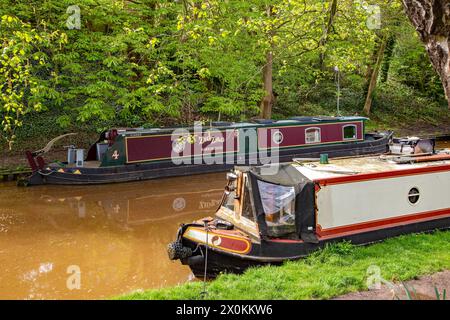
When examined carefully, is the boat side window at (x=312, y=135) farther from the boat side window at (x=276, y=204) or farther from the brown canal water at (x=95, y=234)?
the boat side window at (x=276, y=204)

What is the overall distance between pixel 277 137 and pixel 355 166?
8421mm

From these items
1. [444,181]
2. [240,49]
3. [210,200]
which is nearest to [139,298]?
[444,181]

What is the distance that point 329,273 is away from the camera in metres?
6.28

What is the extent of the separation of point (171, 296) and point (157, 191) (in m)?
8.51

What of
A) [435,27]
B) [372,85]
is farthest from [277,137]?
[435,27]

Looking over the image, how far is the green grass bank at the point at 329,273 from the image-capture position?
5.64 metres

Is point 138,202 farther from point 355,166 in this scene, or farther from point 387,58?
point 387,58

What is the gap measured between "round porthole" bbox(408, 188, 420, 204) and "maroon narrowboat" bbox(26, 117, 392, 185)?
22.5 feet

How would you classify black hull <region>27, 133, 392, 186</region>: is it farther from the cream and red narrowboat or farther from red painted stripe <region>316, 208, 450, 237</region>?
red painted stripe <region>316, 208, 450, 237</region>

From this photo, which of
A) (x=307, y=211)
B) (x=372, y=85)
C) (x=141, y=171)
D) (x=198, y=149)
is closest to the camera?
(x=307, y=211)

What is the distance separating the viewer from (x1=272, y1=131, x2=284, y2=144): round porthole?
1683cm
